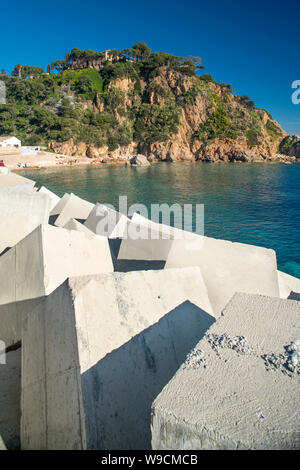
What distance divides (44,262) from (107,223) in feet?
11.1

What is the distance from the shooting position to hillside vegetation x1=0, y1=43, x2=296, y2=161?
5972cm

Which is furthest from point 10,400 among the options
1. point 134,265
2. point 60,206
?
point 60,206

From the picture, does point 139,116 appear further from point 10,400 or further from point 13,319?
point 10,400

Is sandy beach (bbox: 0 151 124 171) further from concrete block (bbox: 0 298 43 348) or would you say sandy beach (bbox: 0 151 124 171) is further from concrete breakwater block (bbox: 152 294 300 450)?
concrete breakwater block (bbox: 152 294 300 450)

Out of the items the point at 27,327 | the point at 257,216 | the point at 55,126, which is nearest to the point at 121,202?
the point at 257,216

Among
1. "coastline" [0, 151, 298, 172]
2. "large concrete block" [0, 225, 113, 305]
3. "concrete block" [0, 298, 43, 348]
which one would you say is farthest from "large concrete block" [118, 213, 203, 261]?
"coastline" [0, 151, 298, 172]

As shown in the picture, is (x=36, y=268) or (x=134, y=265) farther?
(x=134, y=265)

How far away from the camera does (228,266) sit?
3943 mm

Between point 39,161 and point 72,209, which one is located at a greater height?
point 39,161

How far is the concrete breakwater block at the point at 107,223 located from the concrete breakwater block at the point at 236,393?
4.24 meters

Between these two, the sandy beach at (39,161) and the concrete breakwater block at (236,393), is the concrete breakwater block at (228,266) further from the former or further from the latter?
the sandy beach at (39,161)

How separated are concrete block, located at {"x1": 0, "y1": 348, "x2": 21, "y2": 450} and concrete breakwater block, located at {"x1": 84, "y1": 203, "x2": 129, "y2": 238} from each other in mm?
3393

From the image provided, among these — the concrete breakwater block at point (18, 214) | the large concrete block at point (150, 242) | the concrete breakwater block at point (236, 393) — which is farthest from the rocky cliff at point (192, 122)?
the concrete breakwater block at point (236, 393)

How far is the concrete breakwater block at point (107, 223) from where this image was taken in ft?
19.7
